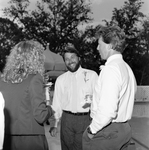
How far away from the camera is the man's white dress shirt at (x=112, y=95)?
202cm

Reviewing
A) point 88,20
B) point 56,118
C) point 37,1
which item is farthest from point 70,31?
point 56,118

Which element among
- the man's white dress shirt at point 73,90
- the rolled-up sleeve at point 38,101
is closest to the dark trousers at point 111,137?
the rolled-up sleeve at point 38,101

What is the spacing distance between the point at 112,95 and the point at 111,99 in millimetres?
29

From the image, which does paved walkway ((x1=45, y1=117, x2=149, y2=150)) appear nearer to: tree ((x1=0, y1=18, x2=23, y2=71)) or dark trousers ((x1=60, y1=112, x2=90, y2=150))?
dark trousers ((x1=60, y1=112, x2=90, y2=150))

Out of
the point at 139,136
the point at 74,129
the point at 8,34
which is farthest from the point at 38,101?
the point at 8,34

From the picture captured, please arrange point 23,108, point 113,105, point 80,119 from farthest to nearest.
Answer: point 80,119 < point 23,108 < point 113,105

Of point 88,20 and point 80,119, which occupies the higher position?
point 88,20

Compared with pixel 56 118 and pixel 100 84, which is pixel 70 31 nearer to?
pixel 56 118

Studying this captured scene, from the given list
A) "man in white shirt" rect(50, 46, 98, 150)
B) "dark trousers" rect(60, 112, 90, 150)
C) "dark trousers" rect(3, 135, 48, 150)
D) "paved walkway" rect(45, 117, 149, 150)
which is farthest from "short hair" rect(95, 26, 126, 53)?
"paved walkway" rect(45, 117, 149, 150)

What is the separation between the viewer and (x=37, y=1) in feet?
39.4

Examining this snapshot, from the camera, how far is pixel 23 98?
7.18 feet

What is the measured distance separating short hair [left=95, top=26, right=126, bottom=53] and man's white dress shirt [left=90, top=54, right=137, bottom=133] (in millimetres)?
82

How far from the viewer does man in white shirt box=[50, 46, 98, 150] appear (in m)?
3.25

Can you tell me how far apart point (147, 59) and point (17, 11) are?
18.7 ft
